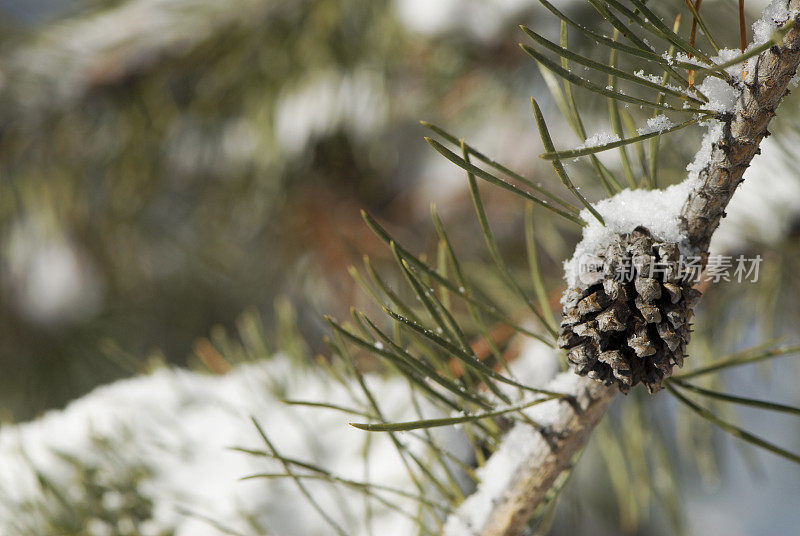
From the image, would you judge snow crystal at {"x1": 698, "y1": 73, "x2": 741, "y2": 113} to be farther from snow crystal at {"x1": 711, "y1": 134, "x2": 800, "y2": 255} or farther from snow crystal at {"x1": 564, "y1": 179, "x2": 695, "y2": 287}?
snow crystal at {"x1": 711, "y1": 134, "x2": 800, "y2": 255}

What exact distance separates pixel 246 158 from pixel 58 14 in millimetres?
339

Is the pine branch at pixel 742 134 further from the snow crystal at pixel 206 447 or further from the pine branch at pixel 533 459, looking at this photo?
the snow crystal at pixel 206 447

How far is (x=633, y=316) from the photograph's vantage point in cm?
21

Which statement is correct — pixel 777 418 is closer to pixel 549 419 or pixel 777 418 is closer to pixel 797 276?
pixel 797 276

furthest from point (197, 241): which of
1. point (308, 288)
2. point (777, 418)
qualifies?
point (777, 418)

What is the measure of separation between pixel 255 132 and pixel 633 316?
2.02 ft

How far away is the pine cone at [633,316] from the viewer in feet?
0.67

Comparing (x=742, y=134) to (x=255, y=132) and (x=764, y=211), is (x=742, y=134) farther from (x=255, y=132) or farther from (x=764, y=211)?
(x=255, y=132)

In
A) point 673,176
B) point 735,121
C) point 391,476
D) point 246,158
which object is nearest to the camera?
point 735,121

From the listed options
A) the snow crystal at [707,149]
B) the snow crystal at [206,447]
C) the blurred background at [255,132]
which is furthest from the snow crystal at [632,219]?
the blurred background at [255,132]

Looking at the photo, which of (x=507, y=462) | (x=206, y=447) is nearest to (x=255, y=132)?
(x=206, y=447)

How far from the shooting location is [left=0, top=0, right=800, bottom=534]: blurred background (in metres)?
Result: 0.71

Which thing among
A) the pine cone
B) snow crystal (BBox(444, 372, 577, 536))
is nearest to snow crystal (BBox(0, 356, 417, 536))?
snow crystal (BBox(444, 372, 577, 536))

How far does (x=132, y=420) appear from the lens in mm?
407
